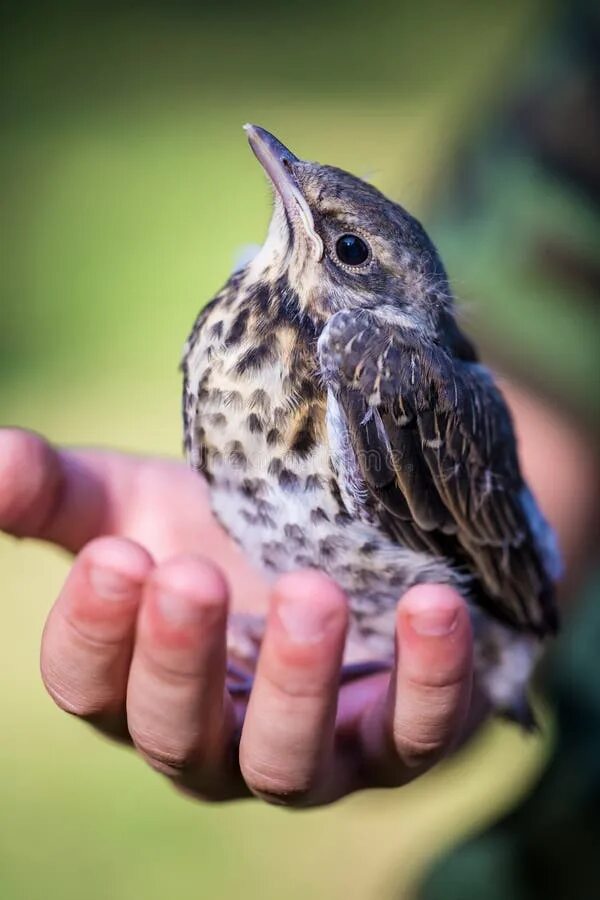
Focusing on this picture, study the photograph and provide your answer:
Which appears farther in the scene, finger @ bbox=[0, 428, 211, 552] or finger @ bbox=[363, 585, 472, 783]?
finger @ bbox=[0, 428, 211, 552]

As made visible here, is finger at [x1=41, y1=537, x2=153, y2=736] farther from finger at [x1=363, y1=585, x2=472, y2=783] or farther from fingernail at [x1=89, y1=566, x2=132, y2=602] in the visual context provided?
finger at [x1=363, y1=585, x2=472, y2=783]

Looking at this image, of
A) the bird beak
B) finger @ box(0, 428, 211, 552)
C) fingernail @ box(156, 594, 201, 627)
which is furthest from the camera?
finger @ box(0, 428, 211, 552)

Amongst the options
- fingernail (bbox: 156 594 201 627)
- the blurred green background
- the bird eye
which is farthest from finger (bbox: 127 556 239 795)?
the bird eye

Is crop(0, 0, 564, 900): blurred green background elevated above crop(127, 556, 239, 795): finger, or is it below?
above

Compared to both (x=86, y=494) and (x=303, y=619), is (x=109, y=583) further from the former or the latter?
(x=86, y=494)

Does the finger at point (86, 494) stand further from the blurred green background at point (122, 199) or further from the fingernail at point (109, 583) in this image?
the fingernail at point (109, 583)

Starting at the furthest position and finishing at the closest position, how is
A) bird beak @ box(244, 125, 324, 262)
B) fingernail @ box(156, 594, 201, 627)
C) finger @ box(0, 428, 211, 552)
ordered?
finger @ box(0, 428, 211, 552) → fingernail @ box(156, 594, 201, 627) → bird beak @ box(244, 125, 324, 262)

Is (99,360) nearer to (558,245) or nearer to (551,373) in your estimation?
(558,245)
